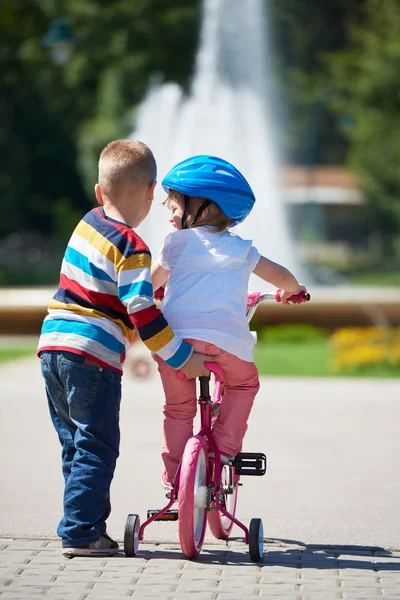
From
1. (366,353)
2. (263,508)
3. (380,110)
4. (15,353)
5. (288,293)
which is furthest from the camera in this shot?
(380,110)

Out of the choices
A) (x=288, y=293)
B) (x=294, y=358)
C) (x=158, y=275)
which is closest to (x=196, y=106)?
(x=294, y=358)

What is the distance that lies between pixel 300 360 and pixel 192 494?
890 centimetres

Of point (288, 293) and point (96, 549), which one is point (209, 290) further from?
point (96, 549)

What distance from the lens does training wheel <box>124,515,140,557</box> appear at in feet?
14.1

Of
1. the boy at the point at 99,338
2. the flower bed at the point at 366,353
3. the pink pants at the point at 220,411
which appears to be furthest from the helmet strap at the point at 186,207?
the flower bed at the point at 366,353

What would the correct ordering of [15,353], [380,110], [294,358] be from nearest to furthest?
1. [294,358]
2. [15,353]
3. [380,110]

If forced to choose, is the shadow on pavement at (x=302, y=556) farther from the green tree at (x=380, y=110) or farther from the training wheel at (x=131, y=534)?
the green tree at (x=380, y=110)

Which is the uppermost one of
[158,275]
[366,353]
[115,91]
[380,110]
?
[115,91]

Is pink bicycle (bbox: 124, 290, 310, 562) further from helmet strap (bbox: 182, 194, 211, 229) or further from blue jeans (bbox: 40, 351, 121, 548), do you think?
helmet strap (bbox: 182, 194, 211, 229)

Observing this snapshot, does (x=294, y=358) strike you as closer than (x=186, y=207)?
No

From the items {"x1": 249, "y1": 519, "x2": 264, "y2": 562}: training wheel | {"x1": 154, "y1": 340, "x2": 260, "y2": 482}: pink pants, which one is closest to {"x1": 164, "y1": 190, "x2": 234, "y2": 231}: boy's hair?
{"x1": 154, "y1": 340, "x2": 260, "y2": 482}: pink pants

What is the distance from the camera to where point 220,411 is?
4.46 meters

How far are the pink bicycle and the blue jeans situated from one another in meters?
0.15

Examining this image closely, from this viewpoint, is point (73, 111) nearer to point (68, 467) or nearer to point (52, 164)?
point (52, 164)
